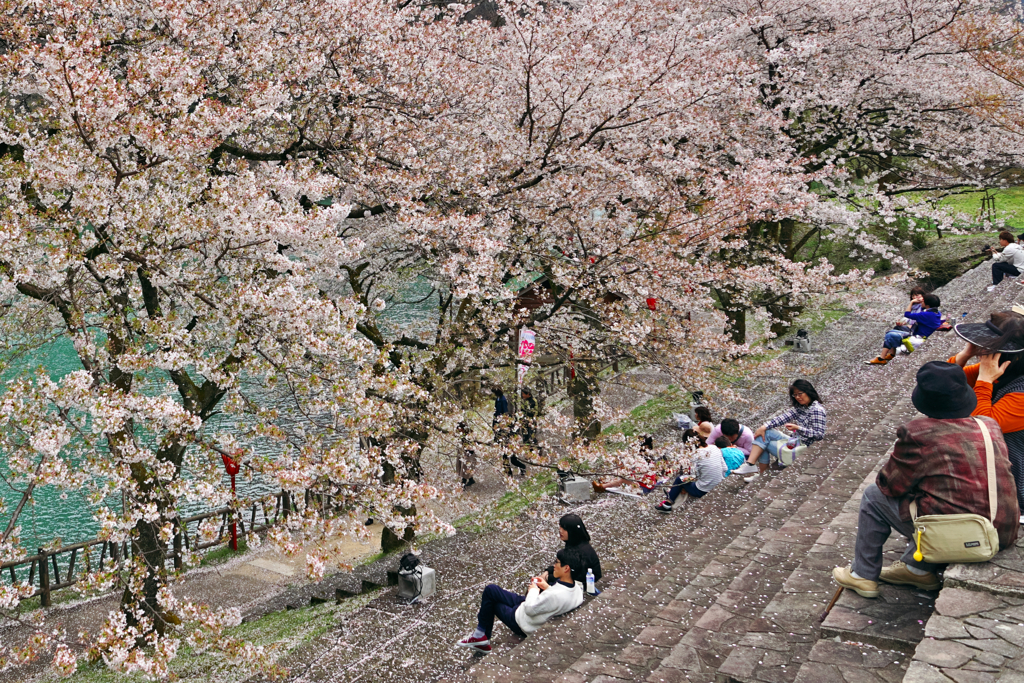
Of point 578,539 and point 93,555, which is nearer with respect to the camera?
point 578,539

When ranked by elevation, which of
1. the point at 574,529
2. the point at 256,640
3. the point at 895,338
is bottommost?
the point at 256,640

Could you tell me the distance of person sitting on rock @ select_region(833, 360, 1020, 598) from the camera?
3770 mm

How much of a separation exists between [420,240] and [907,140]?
16.6m

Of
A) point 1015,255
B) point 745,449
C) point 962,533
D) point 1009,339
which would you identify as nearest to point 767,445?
point 745,449

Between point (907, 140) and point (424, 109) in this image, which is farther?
point (907, 140)

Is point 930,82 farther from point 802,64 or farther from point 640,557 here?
point 640,557

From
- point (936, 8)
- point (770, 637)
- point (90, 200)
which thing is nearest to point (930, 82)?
point (936, 8)

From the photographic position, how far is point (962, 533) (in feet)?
12.4

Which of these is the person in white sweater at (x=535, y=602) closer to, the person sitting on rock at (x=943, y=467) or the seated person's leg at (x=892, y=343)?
the person sitting on rock at (x=943, y=467)

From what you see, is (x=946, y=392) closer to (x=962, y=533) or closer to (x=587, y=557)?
(x=962, y=533)

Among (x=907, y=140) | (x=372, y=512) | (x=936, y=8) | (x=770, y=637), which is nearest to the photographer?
(x=770, y=637)

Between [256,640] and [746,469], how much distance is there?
6.46m

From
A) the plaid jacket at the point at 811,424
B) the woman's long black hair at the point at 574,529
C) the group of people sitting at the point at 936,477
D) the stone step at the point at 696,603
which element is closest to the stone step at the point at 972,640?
the group of people sitting at the point at 936,477

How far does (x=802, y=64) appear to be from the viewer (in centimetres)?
1717
